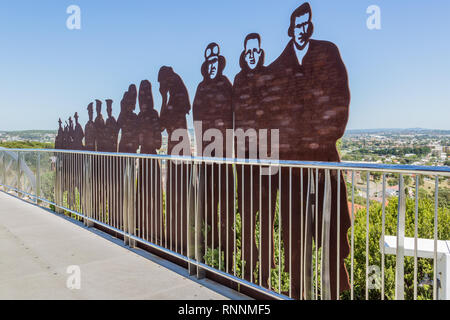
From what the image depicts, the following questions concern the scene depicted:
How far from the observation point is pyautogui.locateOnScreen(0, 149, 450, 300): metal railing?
7.47 feet

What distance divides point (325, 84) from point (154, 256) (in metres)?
2.86

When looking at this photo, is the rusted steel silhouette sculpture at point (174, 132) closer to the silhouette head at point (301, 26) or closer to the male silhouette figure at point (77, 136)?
the silhouette head at point (301, 26)

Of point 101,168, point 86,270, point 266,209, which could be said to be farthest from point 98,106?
point 266,209

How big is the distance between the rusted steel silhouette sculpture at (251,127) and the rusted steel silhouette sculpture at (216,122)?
0.16m

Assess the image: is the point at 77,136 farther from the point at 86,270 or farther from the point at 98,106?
the point at 86,270

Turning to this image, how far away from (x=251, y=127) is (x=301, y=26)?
1.17 meters

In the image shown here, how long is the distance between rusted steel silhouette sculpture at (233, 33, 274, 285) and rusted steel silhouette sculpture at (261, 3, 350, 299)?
142 mm

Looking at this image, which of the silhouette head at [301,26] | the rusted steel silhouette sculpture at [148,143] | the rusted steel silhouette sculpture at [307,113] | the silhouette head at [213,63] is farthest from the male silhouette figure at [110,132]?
the silhouette head at [301,26]

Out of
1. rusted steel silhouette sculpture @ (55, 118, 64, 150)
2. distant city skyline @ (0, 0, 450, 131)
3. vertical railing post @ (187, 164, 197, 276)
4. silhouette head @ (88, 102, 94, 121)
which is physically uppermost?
distant city skyline @ (0, 0, 450, 131)

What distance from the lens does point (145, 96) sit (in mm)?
5621

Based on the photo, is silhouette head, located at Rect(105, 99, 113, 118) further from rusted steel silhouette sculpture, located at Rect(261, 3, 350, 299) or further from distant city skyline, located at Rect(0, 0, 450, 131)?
rusted steel silhouette sculpture, located at Rect(261, 3, 350, 299)

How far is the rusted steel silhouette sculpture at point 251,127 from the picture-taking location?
3.67 meters

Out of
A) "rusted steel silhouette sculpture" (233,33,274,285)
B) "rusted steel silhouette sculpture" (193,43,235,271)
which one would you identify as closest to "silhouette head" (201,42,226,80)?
"rusted steel silhouette sculpture" (193,43,235,271)
